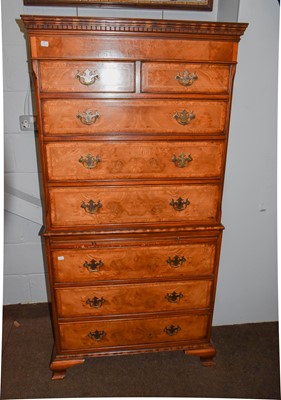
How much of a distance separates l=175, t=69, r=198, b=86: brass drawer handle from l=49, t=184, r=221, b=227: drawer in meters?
0.55

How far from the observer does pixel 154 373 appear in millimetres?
2064

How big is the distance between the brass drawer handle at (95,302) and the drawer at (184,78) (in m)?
1.24

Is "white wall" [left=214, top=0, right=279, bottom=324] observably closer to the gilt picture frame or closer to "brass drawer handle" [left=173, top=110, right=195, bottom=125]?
the gilt picture frame

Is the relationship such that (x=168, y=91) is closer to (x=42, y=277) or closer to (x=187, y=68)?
(x=187, y=68)

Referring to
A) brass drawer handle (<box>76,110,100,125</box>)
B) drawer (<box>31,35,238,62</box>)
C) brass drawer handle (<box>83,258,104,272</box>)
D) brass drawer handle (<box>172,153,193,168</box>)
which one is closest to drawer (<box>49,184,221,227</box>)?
brass drawer handle (<box>172,153,193,168</box>)

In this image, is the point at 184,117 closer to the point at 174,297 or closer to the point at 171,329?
the point at 174,297

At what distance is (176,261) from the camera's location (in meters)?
1.89

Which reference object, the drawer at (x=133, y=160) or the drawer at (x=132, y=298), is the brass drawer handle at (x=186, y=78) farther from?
the drawer at (x=132, y=298)

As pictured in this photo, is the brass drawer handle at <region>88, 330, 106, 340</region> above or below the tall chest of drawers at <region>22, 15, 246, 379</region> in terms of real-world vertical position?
below

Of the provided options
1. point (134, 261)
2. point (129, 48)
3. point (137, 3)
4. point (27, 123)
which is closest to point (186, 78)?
point (129, 48)

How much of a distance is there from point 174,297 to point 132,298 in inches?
10.5

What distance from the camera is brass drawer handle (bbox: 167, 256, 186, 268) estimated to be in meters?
1.88

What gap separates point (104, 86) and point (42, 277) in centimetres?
171

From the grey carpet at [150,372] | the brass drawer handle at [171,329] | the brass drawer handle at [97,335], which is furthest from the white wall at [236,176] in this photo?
the brass drawer handle at [97,335]
